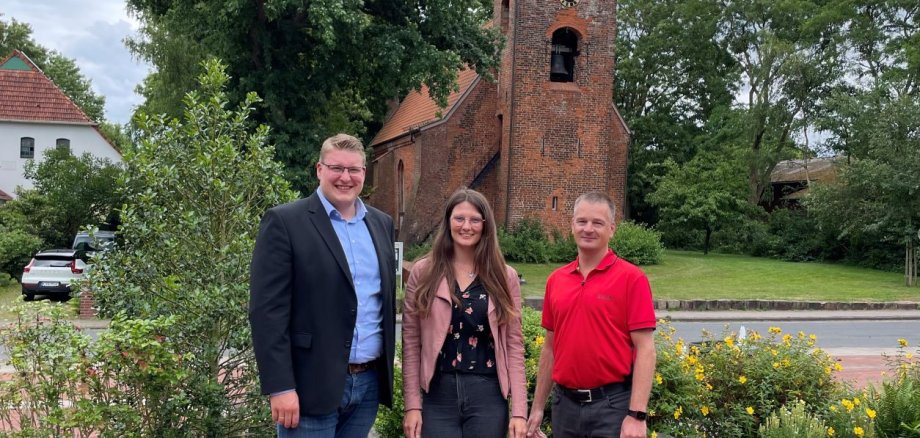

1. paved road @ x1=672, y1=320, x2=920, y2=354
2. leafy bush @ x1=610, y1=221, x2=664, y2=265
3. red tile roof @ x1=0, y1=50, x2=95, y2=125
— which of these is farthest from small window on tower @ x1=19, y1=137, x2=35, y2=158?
paved road @ x1=672, y1=320, x2=920, y2=354

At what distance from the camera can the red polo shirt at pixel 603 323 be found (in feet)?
11.0

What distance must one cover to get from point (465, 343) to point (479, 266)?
0.38 m

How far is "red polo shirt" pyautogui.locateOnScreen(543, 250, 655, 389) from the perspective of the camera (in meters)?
3.34

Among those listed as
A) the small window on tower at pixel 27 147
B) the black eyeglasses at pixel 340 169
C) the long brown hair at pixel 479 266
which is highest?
the small window on tower at pixel 27 147

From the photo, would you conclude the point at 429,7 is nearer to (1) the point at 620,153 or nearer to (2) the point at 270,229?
(1) the point at 620,153

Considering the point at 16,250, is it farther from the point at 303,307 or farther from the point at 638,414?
the point at 638,414

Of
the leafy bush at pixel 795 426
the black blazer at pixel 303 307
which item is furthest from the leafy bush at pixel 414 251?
the black blazer at pixel 303 307

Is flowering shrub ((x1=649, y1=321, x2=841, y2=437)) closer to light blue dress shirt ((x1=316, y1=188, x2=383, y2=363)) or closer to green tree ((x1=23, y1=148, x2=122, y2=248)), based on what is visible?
A: light blue dress shirt ((x1=316, y1=188, x2=383, y2=363))

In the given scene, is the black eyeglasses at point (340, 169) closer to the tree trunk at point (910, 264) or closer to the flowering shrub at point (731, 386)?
the flowering shrub at point (731, 386)

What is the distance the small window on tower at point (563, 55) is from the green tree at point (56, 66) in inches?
1632

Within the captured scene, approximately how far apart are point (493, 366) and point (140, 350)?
5.67ft

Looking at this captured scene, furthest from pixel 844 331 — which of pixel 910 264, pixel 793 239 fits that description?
pixel 793 239

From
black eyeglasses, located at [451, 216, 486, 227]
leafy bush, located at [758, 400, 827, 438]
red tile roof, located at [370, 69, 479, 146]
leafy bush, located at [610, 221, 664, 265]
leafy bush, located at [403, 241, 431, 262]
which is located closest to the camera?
black eyeglasses, located at [451, 216, 486, 227]

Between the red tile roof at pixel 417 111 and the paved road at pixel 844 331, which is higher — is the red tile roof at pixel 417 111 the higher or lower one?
the higher one
